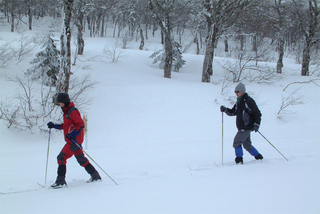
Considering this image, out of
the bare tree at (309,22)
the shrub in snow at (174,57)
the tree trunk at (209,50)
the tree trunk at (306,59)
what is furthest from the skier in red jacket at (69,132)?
the tree trunk at (306,59)

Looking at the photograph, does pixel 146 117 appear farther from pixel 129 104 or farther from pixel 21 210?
pixel 21 210

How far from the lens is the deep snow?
302 cm

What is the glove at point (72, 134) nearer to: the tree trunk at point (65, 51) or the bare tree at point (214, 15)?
the tree trunk at point (65, 51)

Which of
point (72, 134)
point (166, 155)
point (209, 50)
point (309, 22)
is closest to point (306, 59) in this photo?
point (309, 22)

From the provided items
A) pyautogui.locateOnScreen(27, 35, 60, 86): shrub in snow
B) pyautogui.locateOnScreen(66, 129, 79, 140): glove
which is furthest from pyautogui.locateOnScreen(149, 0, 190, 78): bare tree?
pyautogui.locateOnScreen(66, 129, 79, 140): glove

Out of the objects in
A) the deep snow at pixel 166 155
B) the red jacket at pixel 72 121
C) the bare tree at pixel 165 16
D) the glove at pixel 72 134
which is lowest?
the deep snow at pixel 166 155

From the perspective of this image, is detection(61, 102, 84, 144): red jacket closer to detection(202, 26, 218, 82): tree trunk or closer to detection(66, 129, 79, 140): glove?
detection(66, 129, 79, 140): glove

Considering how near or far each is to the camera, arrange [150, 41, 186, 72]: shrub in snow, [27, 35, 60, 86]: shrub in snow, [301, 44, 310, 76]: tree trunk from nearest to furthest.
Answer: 1. [27, 35, 60, 86]: shrub in snow
2. [301, 44, 310, 76]: tree trunk
3. [150, 41, 186, 72]: shrub in snow

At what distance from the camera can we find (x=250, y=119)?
4.77 metres

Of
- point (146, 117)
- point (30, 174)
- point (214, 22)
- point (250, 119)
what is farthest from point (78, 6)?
point (250, 119)

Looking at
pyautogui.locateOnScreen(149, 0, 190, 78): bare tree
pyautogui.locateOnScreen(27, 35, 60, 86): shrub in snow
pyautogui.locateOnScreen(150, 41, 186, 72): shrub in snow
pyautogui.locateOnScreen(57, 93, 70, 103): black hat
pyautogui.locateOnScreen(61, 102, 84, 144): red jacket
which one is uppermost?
pyautogui.locateOnScreen(149, 0, 190, 78): bare tree

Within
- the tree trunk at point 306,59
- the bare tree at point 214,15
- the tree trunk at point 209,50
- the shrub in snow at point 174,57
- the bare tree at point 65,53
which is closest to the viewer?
the bare tree at point 65,53

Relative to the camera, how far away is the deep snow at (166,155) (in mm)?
3023

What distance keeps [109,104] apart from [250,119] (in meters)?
6.76
